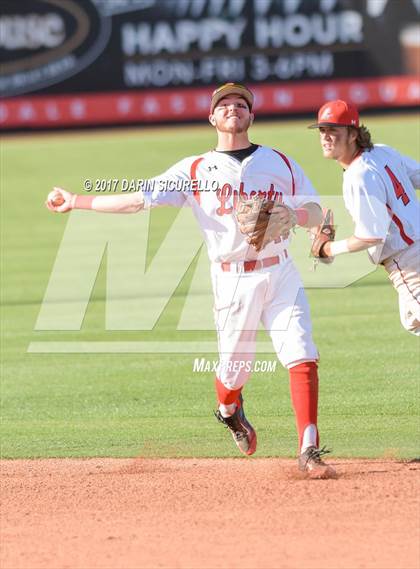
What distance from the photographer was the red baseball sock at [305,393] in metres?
7.28

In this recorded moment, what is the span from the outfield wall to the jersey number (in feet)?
69.1

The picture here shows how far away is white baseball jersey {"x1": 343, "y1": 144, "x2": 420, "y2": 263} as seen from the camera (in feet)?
22.9

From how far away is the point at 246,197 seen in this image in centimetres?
738

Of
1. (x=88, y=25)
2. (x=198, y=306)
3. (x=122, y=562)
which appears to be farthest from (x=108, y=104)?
(x=122, y=562)

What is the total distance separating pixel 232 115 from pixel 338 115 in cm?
72

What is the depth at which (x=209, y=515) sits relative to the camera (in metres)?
6.67

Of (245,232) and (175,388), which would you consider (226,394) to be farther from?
(175,388)

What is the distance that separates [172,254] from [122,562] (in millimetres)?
11109

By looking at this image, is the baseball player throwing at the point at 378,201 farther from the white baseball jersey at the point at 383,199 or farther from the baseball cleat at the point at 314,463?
the baseball cleat at the point at 314,463

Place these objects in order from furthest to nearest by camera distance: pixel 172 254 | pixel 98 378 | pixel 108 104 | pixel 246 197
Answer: pixel 108 104
pixel 172 254
pixel 98 378
pixel 246 197

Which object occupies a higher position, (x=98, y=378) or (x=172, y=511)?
(x=172, y=511)

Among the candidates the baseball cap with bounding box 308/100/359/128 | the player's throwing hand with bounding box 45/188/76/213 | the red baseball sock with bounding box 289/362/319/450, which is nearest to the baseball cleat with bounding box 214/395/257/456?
the red baseball sock with bounding box 289/362/319/450

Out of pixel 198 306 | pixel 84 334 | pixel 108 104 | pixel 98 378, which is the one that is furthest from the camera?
pixel 108 104

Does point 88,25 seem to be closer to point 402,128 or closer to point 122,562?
point 402,128
